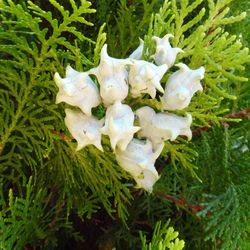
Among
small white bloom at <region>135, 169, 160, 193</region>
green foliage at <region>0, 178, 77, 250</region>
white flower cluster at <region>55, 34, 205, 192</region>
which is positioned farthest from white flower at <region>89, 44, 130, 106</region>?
green foliage at <region>0, 178, 77, 250</region>

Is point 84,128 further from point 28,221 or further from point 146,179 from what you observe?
point 28,221

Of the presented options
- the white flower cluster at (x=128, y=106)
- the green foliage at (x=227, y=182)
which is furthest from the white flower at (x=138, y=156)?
the green foliage at (x=227, y=182)

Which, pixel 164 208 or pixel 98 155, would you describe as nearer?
pixel 98 155

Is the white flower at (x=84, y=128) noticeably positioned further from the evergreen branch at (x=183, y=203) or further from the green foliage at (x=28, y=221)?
the evergreen branch at (x=183, y=203)

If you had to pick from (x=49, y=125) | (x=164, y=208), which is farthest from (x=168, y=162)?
(x=49, y=125)

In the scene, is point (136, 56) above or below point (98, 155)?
above

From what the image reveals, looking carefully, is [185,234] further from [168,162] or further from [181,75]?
[181,75]

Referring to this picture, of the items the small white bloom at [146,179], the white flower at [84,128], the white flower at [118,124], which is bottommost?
the small white bloom at [146,179]

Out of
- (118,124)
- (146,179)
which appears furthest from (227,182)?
(118,124)
